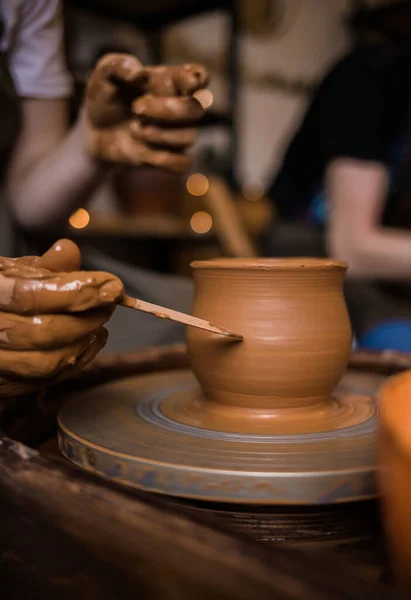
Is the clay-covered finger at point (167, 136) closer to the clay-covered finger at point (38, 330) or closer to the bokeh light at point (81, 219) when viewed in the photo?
the clay-covered finger at point (38, 330)

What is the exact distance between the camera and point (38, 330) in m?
0.50

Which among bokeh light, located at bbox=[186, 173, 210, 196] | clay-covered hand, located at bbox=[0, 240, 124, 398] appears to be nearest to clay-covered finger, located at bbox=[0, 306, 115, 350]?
clay-covered hand, located at bbox=[0, 240, 124, 398]

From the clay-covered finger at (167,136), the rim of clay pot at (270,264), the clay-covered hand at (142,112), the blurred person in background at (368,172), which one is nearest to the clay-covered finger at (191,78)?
the clay-covered hand at (142,112)

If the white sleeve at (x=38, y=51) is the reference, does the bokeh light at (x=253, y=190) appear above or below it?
below

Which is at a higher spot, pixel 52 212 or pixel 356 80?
pixel 356 80

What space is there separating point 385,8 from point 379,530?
3.96 m

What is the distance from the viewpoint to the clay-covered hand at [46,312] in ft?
1.64

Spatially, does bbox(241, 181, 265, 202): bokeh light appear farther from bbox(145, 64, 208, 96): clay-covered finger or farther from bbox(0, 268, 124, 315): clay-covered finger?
bbox(0, 268, 124, 315): clay-covered finger

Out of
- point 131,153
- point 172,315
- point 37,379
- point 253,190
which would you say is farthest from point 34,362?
point 253,190

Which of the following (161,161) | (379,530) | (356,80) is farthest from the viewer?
(356,80)

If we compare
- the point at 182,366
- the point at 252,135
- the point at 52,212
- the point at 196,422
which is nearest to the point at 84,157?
the point at 52,212

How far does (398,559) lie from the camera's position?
36 centimetres

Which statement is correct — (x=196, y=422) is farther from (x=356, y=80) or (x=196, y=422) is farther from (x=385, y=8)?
(x=385, y=8)

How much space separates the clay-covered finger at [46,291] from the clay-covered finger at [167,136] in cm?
42
